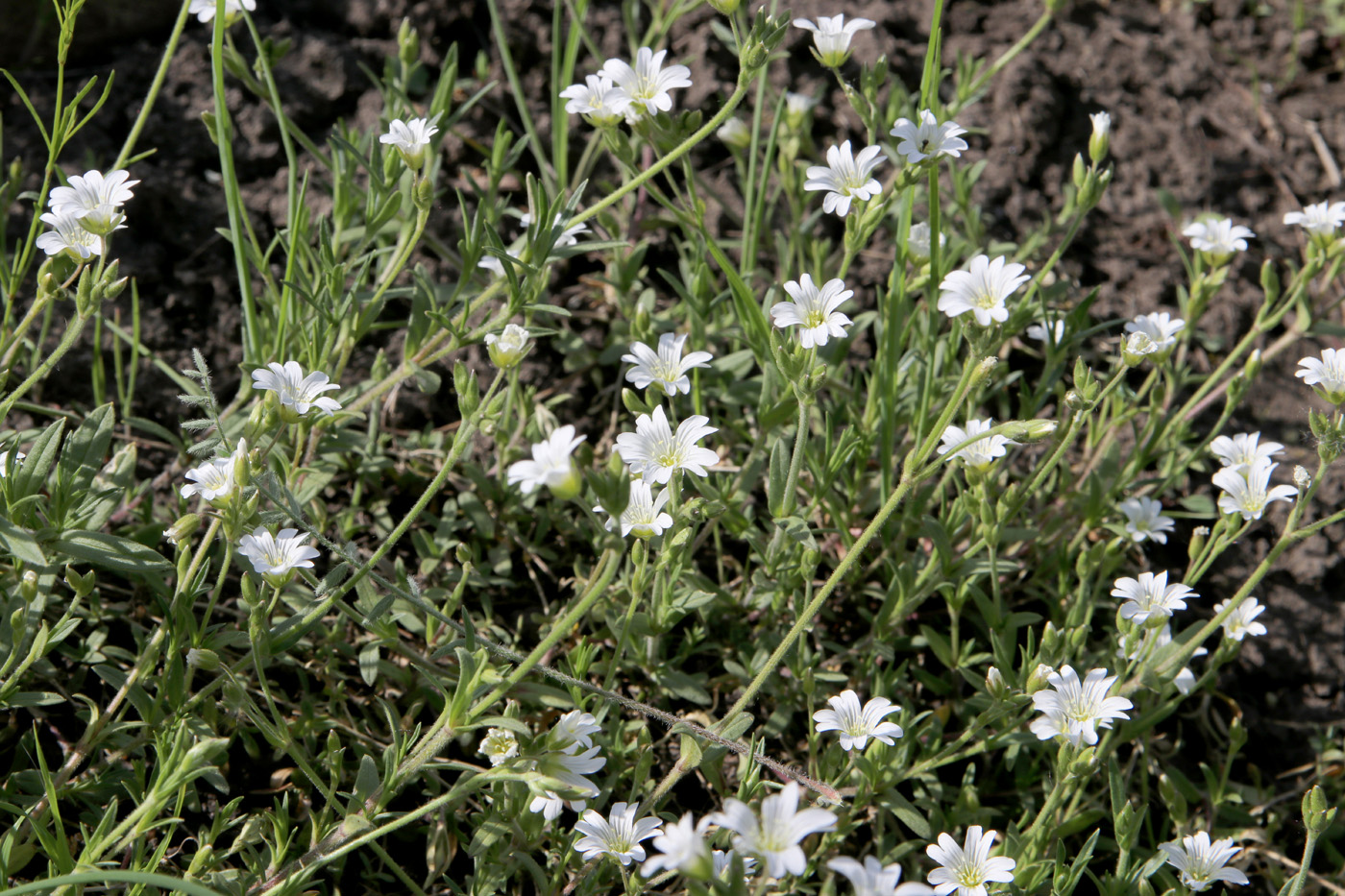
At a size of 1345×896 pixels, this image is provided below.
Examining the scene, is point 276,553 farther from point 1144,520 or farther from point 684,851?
point 1144,520

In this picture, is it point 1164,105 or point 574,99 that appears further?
point 1164,105

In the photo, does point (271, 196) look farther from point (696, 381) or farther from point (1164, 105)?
point (1164, 105)

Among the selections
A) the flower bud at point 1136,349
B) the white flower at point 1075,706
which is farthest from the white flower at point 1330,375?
the white flower at point 1075,706

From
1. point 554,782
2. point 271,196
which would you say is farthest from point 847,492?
point 271,196

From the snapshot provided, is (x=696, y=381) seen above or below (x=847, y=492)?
above

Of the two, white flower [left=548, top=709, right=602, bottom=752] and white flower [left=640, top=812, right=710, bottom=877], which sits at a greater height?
white flower [left=640, top=812, right=710, bottom=877]

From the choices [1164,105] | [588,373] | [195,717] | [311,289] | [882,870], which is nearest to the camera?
[882,870]

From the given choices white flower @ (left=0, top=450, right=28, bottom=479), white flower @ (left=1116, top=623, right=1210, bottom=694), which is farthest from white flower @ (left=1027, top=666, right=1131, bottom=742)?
white flower @ (left=0, top=450, right=28, bottom=479)

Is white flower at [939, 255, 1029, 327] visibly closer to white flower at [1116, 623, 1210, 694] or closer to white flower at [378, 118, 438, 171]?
white flower at [1116, 623, 1210, 694]
